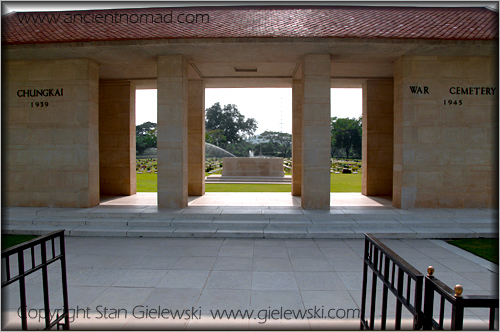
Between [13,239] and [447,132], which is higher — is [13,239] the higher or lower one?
the lower one

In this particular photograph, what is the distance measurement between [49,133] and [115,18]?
4634 millimetres

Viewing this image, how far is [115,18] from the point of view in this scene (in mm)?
11086

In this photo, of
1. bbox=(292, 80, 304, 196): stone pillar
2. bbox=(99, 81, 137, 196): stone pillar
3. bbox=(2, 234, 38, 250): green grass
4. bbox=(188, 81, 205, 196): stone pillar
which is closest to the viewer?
bbox=(2, 234, 38, 250): green grass

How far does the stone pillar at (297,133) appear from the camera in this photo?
13.3 metres

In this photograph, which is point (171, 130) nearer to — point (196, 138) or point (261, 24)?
point (196, 138)

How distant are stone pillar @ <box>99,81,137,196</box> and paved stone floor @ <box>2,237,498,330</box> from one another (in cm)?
639

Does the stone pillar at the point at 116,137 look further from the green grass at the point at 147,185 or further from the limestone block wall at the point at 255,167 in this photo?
the limestone block wall at the point at 255,167

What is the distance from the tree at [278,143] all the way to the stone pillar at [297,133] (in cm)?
5253

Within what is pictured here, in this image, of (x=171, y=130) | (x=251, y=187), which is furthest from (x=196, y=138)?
(x=251, y=187)

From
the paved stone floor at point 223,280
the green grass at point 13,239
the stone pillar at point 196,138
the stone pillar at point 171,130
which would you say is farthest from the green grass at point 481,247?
the green grass at point 13,239

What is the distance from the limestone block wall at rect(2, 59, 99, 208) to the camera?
10484 millimetres

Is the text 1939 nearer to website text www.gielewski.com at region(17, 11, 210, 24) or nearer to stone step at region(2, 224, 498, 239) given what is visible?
website text www.gielewski.com at region(17, 11, 210, 24)

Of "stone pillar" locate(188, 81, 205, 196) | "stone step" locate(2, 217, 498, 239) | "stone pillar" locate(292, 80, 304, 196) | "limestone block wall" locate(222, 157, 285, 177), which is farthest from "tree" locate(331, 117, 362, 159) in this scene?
"stone step" locate(2, 217, 498, 239)

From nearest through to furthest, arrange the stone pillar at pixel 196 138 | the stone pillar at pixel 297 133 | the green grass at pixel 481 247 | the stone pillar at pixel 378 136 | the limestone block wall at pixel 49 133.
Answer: the green grass at pixel 481 247 → the limestone block wall at pixel 49 133 → the stone pillar at pixel 297 133 → the stone pillar at pixel 196 138 → the stone pillar at pixel 378 136
